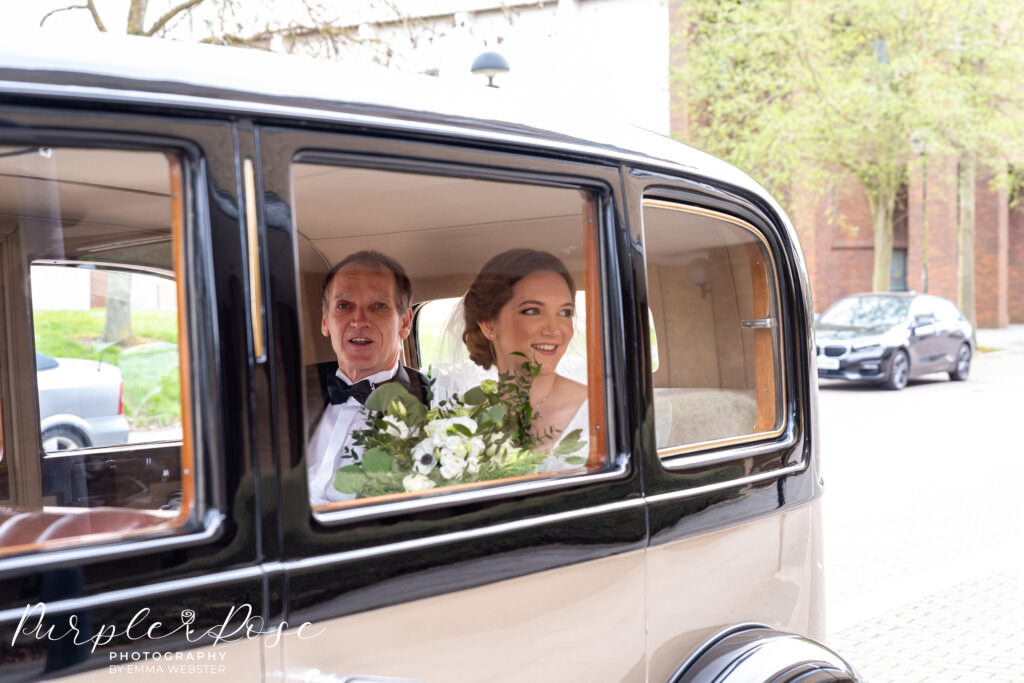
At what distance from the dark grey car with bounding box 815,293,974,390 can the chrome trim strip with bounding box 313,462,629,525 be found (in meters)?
16.7

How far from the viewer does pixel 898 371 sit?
18.4 meters

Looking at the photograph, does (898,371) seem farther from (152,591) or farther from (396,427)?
(152,591)

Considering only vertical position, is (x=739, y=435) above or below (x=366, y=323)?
below

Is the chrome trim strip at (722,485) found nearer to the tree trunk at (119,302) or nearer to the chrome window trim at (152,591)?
the chrome window trim at (152,591)

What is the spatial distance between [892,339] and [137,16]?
13.6 m

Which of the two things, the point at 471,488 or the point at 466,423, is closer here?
the point at 471,488

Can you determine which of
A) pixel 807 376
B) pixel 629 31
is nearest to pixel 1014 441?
pixel 807 376

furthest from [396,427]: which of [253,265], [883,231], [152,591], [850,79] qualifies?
[883,231]

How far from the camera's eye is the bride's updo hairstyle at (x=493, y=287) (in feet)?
9.22

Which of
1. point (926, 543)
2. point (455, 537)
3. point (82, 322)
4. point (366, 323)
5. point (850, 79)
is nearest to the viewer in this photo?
point (455, 537)

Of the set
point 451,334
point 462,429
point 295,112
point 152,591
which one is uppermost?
point 295,112

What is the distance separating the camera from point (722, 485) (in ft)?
8.41

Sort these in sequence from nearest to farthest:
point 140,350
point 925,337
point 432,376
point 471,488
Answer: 1. point 471,488
2. point 140,350
3. point 432,376
4. point 925,337

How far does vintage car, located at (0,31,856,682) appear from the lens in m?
1.58
